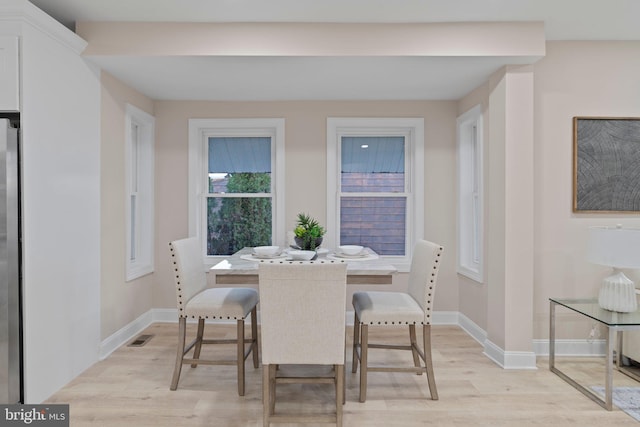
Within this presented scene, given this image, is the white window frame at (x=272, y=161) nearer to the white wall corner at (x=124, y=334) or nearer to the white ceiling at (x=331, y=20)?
the white ceiling at (x=331, y=20)

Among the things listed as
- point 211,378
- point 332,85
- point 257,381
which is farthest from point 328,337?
point 332,85

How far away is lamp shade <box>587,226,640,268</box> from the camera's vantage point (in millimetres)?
2578

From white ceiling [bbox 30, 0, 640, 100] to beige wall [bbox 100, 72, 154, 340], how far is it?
8.0 inches

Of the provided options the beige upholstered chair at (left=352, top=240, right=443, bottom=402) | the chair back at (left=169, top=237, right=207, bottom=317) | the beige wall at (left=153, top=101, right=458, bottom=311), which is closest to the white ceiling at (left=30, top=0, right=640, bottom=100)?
the beige wall at (left=153, top=101, right=458, bottom=311)

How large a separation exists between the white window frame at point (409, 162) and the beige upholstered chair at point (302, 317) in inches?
81.7

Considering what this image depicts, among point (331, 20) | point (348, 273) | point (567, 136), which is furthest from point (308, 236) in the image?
point (567, 136)

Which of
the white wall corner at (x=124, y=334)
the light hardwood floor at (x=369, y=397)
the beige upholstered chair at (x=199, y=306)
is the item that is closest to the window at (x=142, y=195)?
the white wall corner at (x=124, y=334)

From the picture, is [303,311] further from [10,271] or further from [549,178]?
[549,178]

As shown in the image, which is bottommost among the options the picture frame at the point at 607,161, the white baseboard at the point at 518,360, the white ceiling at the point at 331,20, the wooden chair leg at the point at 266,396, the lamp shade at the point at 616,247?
the white baseboard at the point at 518,360

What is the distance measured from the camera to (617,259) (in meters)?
2.65

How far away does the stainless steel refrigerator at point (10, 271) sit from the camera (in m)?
2.33

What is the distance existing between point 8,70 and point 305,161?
8.19 feet

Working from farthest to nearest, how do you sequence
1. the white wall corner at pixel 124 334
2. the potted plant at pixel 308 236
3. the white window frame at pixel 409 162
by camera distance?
the white window frame at pixel 409 162 → the white wall corner at pixel 124 334 → the potted plant at pixel 308 236

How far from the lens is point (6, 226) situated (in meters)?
2.33
